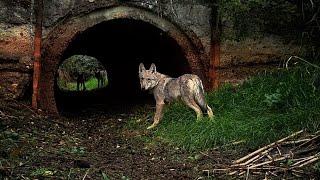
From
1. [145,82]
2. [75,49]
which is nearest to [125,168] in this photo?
[145,82]

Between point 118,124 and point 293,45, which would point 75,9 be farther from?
point 293,45

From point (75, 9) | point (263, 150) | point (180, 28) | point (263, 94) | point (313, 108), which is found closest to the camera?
point (263, 150)

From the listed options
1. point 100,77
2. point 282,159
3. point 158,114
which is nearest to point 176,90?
point 158,114

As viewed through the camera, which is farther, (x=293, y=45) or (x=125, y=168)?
(x=293, y=45)

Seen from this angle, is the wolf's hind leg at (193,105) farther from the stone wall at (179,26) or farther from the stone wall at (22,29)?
the stone wall at (22,29)

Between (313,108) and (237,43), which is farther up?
(237,43)

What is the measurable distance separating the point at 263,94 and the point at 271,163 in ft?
9.18

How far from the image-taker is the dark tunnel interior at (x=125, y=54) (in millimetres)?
10172

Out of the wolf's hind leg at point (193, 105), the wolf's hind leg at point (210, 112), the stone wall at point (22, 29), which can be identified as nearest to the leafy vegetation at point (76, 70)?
the stone wall at point (22, 29)

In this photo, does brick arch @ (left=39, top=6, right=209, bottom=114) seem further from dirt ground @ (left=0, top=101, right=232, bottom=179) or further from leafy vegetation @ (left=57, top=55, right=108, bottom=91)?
leafy vegetation @ (left=57, top=55, right=108, bottom=91)

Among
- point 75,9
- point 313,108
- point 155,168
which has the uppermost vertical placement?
point 75,9

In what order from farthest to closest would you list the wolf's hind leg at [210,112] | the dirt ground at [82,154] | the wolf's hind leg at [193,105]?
the wolf's hind leg at [193,105]
the wolf's hind leg at [210,112]
the dirt ground at [82,154]

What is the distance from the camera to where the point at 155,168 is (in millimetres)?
5613

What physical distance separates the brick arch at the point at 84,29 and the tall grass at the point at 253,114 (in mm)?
1137
